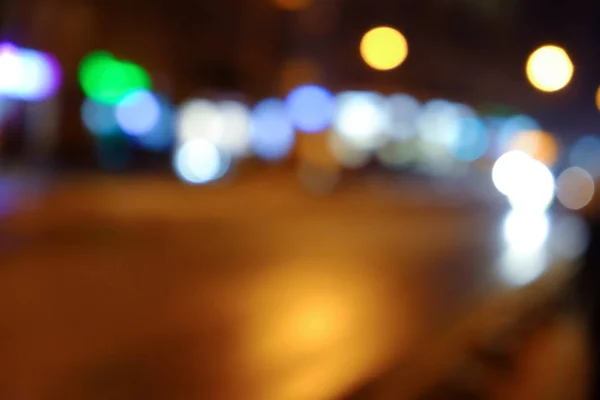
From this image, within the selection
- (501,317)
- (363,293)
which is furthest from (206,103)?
(501,317)

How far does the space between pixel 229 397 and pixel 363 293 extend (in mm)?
5408

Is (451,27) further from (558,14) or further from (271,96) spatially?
(271,96)

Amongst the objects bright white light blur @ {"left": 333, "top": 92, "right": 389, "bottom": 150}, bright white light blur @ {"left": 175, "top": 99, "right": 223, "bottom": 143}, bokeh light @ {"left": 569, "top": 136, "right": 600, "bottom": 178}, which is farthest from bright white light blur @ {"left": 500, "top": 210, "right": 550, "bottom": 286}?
bright white light blur @ {"left": 175, "top": 99, "right": 223, "bottom": 143}

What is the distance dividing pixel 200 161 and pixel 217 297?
2450cm

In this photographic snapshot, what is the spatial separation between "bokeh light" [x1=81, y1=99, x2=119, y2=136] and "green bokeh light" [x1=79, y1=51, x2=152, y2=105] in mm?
222

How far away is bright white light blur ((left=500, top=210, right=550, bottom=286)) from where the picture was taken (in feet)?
47.8

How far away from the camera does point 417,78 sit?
24.0ft

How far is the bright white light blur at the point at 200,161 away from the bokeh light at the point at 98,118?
2669 millimetres

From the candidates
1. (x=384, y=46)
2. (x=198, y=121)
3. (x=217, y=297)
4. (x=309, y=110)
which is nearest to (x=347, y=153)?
(x=309, y=110)

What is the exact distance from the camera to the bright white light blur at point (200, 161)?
114 feet

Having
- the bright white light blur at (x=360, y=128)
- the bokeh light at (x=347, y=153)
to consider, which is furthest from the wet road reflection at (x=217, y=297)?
the bokeh light at (x=347, y=153)

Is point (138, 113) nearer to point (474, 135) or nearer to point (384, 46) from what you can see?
point (474, 135)

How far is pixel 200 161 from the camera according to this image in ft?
116

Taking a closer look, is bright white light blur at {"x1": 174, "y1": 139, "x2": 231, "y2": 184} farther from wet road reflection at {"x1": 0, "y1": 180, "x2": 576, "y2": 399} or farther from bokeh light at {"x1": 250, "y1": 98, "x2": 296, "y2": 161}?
wet road reflection at {"x1": 0, "y1": 180, "x2": 576, "y2": 399}
